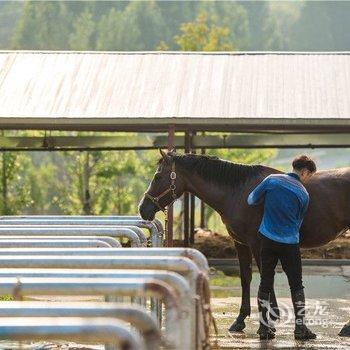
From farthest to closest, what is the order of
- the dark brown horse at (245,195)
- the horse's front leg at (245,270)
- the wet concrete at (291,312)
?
the horse's front leg at (245,270), the dark brown horse at (245,195), the wet concrete at (291,312)

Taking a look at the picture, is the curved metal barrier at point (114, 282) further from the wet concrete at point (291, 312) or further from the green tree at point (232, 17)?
the green tree at point (232, 17)

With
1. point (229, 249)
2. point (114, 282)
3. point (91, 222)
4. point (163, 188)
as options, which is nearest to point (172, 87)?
point (229, 249)

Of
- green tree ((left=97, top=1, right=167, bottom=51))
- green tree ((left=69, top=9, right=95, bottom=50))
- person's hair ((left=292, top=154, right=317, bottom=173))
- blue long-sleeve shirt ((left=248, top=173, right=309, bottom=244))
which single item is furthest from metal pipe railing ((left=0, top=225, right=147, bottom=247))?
green tree ((left=69, top=9, right=95, bottom=50))

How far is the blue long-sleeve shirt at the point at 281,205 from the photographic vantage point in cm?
952

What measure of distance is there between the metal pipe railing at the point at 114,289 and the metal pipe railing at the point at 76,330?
1.74 feet

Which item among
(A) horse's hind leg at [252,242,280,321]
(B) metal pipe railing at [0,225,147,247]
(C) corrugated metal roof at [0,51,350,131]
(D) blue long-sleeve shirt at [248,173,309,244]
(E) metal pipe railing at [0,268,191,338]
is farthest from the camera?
(C) corrugated metal roof at [0,51,350,131]

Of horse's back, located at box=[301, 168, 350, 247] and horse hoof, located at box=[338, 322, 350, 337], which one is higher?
Answer: horse's back, located at box=[301, 168, 350, 247]

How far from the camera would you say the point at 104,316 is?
13.1 feet

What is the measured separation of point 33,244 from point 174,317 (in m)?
2.48

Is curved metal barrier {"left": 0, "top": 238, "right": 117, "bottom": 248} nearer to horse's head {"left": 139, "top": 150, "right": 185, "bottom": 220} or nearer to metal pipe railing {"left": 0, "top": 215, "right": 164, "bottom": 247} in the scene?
metal pipe railing {"left": 0, "top": 215, "right": 164, "bottom": 247}

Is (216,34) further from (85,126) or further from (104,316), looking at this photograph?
(104,316)

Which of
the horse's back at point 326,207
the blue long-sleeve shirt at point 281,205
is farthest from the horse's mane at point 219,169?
the blue long-sleeve shirt at point 281,205

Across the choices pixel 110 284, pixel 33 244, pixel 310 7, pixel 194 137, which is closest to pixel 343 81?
pixel 194 137

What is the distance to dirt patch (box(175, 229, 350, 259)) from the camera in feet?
63.2
